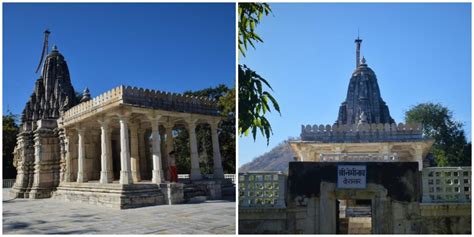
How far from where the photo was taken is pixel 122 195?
1127 cm

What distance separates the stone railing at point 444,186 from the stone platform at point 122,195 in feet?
21.8

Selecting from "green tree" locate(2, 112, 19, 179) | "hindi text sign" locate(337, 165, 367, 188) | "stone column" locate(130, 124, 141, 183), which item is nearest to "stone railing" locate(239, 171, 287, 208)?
"hindi text sign" locate(337, 165, 367, 188)

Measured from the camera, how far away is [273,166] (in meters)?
89.0

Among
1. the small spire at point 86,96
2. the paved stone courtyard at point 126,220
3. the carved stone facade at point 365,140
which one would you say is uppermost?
the small spire at point 86,96

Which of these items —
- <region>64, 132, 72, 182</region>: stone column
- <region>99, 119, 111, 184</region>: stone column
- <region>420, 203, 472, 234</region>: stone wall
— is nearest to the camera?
<region>420, 203, 472, 234</region>: stone wall

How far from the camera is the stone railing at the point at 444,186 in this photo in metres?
8.47

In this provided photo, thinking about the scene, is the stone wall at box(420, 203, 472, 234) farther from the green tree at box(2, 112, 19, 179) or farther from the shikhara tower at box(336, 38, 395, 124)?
the green tree at box(2, 112, 19, 179)

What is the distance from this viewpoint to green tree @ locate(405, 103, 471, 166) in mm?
25422

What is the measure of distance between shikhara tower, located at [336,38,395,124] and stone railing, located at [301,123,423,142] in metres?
4.27

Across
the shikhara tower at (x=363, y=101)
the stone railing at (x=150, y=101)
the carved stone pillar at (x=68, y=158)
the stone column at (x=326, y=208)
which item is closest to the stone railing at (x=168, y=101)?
the stone railing at (x=150, y=101)

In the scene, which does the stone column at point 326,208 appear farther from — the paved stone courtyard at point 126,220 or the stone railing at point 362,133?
the stone railing at point 362,133

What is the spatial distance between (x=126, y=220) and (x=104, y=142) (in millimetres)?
4907

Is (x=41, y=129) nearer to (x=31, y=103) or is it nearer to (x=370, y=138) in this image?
(x=31, y=103)

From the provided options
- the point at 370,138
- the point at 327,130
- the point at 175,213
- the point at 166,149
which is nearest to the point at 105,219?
the point at 175,213
